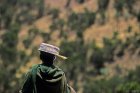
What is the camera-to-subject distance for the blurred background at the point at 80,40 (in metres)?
53.9

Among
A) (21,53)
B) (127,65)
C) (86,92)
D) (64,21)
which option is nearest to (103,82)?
(86,92)

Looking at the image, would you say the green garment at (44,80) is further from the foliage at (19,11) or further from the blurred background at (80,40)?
the foliage at (19,11)

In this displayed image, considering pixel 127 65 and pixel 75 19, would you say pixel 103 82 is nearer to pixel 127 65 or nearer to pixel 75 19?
pixel 127 65

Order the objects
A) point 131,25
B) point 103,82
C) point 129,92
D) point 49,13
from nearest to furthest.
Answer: point 129,92
point 103,82
point 131,25
point 49,13

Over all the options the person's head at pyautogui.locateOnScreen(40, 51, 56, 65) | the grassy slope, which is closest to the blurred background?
the grassy slope

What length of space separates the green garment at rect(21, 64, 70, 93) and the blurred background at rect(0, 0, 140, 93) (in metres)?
42.0

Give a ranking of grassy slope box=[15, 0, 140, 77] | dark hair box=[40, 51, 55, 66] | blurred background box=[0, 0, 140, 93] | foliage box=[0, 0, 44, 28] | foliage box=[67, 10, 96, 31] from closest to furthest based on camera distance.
→ dark hair box=[40, 51, 55, 66]
blurred background box=[0, 0, 140, 93]
grassy slope box=[15, 0, 140, 77]
foliage box=[67, 10, 96, 31]
foliage box=[0, 0, 44, 28]

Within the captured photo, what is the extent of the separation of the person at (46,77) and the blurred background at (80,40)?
42012 mm

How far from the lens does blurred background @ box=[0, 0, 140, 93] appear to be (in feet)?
177

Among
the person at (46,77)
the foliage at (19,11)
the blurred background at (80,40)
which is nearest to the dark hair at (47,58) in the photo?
the person at (46,77)

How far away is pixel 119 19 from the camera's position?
63.5 m

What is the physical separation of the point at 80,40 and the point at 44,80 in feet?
193

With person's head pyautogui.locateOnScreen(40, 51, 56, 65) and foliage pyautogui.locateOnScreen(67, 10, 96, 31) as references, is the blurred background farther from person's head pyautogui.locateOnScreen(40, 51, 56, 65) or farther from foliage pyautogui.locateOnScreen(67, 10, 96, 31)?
person's head pyautogui.locateOnScreen(40, 51, 56, 65)

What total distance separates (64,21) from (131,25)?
1282cm
